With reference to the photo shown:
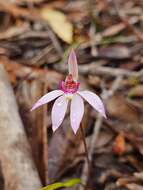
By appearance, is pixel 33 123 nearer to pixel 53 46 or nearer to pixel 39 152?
pixel 39 152

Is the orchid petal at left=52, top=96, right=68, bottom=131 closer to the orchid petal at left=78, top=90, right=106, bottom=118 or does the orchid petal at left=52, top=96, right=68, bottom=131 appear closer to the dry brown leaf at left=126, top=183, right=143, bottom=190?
the orchid petal at left=78, top=90, right=106, bottom=118

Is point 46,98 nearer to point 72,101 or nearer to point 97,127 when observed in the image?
point 72,101

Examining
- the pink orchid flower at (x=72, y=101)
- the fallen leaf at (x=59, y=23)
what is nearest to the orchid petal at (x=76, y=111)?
the pink orchid flower at (x=72, y=101)

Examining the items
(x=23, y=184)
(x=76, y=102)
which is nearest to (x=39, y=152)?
(x=23, y=184)

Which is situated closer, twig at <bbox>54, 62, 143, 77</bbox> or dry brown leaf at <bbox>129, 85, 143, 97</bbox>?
dry brown leaf at <bbox>129, 85, 143, 97</bbox>

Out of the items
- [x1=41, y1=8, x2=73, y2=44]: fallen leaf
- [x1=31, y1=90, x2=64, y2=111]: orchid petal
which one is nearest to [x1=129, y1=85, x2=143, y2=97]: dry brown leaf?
[x1=41, y1=8, x2=73, y2=44]: fallen leaf
